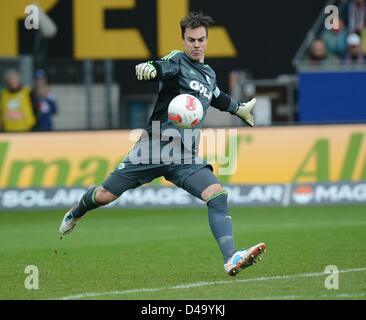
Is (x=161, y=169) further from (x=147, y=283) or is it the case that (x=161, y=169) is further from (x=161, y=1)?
(x=161, y=1)

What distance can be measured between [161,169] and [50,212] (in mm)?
7328

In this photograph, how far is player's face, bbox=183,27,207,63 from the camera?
9.95 meters

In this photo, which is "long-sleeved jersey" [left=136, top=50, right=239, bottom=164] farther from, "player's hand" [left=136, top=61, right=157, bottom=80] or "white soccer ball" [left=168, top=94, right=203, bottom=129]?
"player's hand" [left=136, top=61, right=157, bottom=80]

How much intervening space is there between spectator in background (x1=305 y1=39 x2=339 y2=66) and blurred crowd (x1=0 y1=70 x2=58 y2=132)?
5276 millimetres

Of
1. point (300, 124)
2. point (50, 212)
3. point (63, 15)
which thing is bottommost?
point (50, 212)

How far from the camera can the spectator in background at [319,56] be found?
68.8ft

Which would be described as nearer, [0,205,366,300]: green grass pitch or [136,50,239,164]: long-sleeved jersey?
[0,205,366,300]: green grass pitch

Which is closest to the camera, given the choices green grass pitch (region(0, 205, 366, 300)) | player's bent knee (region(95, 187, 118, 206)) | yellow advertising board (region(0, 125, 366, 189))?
green grass pitch (region(0, 205, 366, 300))

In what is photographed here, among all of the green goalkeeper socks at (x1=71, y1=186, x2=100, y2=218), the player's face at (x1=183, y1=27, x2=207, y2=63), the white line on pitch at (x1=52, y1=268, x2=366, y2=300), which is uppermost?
the player's face at (x1=183, y1=27, x2=207, y2=63)

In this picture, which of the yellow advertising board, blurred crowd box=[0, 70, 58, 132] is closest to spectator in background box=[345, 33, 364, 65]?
the yellow advertising board

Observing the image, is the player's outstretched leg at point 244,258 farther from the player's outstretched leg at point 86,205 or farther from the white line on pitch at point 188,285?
the player's outstretched leg at point 86,205

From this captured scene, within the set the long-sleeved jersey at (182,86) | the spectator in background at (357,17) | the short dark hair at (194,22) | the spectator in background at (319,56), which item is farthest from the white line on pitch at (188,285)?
the spectator in background at (357,17)
